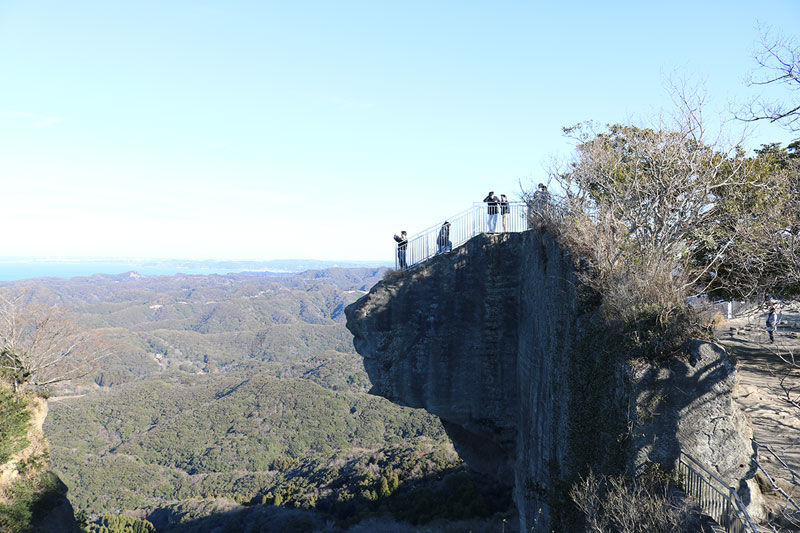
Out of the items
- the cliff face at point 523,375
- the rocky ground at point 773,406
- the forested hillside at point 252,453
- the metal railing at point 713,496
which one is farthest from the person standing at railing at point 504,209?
the forested hillside at point 252,453

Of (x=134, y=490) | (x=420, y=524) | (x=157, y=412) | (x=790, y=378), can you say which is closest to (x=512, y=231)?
(x=790, y=378)

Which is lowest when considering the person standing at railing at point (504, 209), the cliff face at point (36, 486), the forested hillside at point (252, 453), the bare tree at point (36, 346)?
the forested hillside at point (252, 453)

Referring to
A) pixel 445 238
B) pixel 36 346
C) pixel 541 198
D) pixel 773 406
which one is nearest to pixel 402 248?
pixel 445 238

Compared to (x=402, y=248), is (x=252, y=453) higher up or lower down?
lower down

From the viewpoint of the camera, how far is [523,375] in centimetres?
1658

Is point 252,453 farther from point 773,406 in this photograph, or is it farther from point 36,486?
point 773,406

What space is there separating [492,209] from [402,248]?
4172 mm

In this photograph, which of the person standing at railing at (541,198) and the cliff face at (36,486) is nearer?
the person standing at railing at (541,198)

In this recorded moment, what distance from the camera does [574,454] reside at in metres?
10.2

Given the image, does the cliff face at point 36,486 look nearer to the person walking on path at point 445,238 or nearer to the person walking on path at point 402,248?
the person walking on path at point 402,248

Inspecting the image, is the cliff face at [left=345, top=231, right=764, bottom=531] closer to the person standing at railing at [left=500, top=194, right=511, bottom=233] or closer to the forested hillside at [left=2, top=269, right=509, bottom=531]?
the person standing at railing at [left=500, top=194, right=511, bottom=233]

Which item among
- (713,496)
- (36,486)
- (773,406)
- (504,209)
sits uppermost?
(504,209)

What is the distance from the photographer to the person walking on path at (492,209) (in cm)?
1781

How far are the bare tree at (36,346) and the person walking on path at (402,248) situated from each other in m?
16.2
